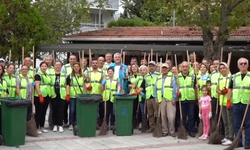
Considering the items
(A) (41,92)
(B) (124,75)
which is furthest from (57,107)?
(B) (124,75)

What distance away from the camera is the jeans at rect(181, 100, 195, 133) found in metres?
11.1

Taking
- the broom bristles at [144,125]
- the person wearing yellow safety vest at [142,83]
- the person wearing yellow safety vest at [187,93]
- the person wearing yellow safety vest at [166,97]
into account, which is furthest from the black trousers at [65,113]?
the person wearing yellow safety vest at [187,93]

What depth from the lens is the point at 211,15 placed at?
48.0 feet

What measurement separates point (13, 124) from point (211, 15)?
7829 mm

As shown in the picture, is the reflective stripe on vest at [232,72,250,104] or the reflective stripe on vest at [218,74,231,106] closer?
the reflective stripe on vest at [232,72,250,104]

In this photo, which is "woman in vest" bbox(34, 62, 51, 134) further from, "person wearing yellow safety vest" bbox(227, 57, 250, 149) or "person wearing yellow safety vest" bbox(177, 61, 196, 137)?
"person wearing yellow safety vest" bbox(227, 57, 250, 149)

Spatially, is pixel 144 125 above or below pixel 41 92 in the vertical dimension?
below

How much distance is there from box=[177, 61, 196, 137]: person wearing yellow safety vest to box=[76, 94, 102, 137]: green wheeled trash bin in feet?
6.73

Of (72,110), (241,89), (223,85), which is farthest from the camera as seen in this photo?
(72,110)

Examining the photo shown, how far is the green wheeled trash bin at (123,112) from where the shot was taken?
36.4ft

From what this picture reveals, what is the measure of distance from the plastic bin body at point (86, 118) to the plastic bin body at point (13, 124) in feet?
4.97

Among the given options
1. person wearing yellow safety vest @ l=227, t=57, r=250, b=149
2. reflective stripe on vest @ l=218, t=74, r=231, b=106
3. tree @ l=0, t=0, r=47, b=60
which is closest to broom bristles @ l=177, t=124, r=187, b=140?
reflective stripe on vest @ l=218, t=74, r=231, b=106

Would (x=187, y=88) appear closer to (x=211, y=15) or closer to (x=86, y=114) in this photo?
(x=86, y=114)

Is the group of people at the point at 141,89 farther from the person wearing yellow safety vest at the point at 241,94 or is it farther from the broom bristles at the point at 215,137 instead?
the broom bristles at the point at 215,137
